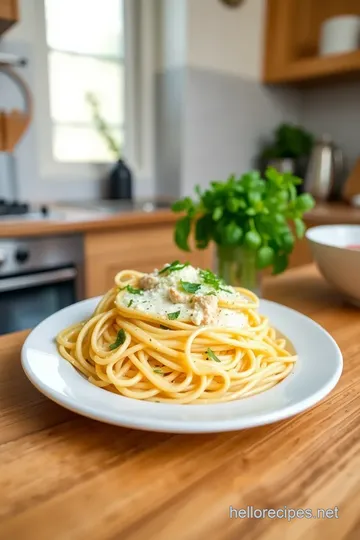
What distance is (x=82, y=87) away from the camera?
7.48 feet

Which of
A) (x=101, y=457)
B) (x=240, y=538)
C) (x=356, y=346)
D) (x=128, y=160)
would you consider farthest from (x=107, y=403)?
(x=128, y=160)

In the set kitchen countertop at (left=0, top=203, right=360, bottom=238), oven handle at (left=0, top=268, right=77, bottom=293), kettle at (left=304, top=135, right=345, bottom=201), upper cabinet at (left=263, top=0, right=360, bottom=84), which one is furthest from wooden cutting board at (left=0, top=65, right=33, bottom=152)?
kettle at (left=304, top=135, right=345, bottom=201)

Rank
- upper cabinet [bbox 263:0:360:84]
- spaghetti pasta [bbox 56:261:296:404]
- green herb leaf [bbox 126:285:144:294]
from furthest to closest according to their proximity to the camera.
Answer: upper cabinet [bbox 263:0:360:84]
green herb leaf [bbox 126:285:144:294]
spaghetti pasta [bbox 56:261:296:404]

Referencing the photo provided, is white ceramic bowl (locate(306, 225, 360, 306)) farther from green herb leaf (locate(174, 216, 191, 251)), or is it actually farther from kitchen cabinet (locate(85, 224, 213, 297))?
kitchen cabinet (locate(85, 224, 213, 297))

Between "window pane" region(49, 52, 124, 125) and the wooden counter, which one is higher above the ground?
"window pane" region(49, 52, 124, 125)

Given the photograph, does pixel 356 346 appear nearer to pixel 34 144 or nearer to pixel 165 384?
pixel 165 384

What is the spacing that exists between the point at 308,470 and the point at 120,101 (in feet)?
7.59

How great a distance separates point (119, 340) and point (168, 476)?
8.3 inches

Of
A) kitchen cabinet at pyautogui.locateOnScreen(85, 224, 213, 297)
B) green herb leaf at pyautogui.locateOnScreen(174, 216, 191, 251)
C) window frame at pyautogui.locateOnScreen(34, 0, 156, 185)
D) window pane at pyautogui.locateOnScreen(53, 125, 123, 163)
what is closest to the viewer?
green herb leaf at pyautogui.locateOnScreen(174, 216, 191, 251)

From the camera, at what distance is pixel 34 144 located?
2.06m

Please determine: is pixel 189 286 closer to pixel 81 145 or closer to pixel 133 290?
pixel 133 290

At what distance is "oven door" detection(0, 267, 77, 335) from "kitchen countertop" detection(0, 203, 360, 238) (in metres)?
0.16

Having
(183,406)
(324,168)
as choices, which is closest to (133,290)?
(183,406)

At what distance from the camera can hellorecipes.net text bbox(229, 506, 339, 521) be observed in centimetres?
37
